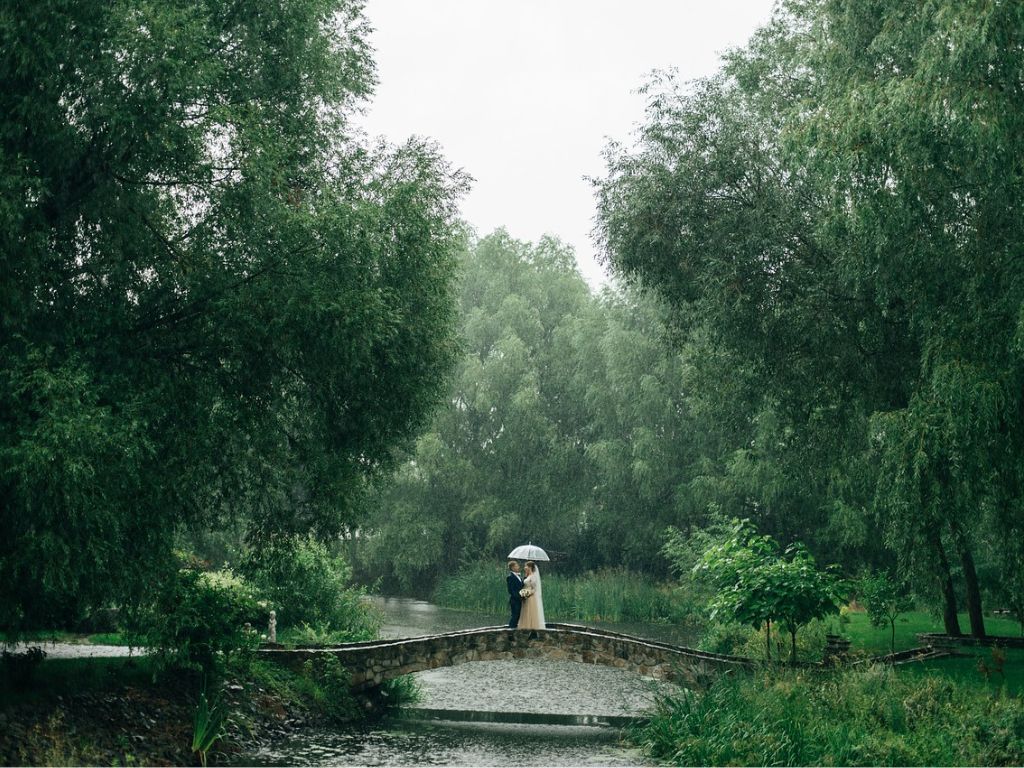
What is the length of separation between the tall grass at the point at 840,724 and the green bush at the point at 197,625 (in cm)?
596

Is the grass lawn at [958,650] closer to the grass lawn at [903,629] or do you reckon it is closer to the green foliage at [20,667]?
the grass lawn at [903,629]

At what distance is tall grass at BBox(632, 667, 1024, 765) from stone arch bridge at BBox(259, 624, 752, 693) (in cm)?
158

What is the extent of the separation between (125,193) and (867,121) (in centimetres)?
961

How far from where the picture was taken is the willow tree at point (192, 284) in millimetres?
10789

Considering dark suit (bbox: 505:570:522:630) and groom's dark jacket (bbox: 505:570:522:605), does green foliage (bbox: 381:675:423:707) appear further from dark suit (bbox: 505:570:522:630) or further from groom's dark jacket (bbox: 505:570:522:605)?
groom's dark jacket (bbox: 505:570:522:605)

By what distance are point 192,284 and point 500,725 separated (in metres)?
8.72

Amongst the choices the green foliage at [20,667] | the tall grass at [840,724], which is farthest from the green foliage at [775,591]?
the green foliage at [20,667]

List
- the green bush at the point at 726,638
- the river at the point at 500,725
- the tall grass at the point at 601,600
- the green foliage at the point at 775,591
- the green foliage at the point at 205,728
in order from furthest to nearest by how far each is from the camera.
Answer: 1. the tall grass at the point at 601,600
2. the green bush at the point at 726,638
3. the green foliage at the point at 775,591
4. the river at the point at 500,725
5. the green foliage at the point at 205,728

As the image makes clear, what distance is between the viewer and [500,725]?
16.5m

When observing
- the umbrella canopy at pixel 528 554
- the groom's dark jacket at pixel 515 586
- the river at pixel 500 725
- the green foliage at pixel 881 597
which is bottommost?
the river at pixel 500 725

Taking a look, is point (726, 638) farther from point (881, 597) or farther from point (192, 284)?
point (192, 284)

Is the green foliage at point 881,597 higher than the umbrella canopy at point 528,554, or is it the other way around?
the umbrella canopy at point 528,554

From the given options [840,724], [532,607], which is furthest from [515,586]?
[840,724]

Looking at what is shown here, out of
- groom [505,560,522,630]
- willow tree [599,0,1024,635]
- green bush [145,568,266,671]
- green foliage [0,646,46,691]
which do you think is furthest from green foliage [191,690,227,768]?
willow tree [599,0,1024,635]
